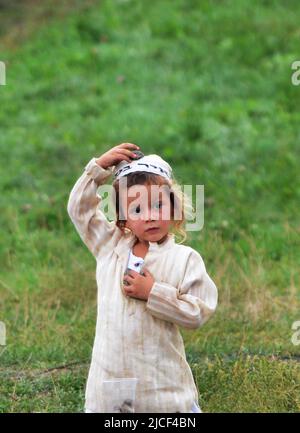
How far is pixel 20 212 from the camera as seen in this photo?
8.43m

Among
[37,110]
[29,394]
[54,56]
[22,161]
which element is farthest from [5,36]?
[29,394]

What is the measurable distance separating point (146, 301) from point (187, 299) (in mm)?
151

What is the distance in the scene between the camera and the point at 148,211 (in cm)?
387

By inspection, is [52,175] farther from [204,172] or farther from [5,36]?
[5,36]

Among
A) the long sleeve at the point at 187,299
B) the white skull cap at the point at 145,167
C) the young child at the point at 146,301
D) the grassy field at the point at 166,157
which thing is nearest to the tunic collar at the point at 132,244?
the young child at the point at 146,301

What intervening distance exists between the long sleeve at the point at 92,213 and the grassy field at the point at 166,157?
116 cm

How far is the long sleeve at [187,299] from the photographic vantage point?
3.75m

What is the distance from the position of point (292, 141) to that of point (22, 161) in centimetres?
241

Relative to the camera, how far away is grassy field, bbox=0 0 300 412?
5.47 metres
